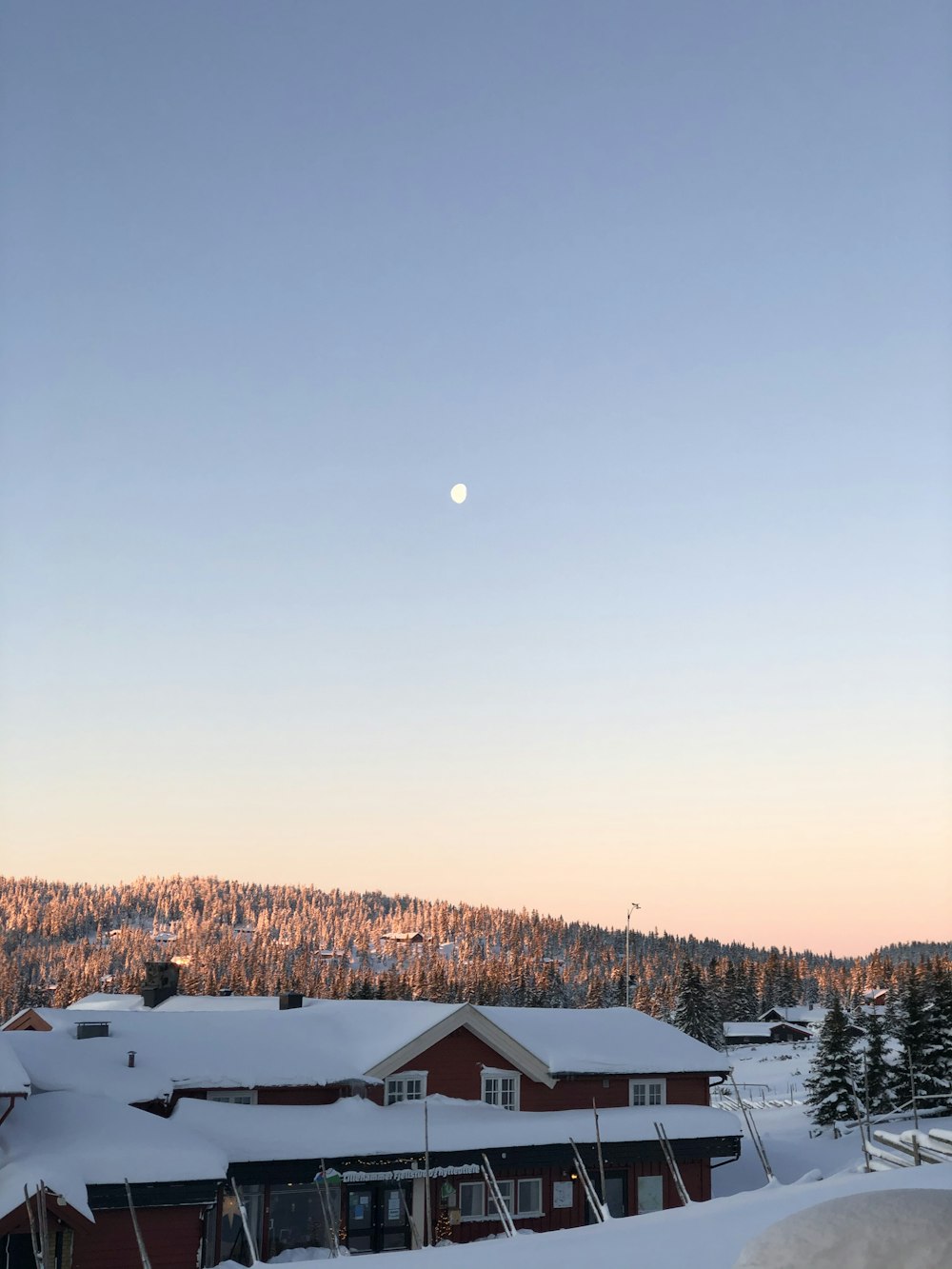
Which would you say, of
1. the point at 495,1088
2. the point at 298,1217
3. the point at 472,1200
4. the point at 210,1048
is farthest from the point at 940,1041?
the point at 210,1048

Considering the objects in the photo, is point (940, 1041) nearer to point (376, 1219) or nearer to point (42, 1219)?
point (376, 1219)

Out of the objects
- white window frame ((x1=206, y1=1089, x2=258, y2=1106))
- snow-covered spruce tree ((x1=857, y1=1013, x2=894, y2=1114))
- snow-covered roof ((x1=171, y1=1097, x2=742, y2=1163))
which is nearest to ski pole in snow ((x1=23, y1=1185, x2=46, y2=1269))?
snow-covered roof ((x1=171, y1=1097, x2=742, y2=1163))

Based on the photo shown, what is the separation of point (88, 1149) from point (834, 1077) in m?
37.6

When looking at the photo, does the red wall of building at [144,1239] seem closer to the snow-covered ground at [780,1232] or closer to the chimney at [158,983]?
the snow-covered ground at [780,1232]

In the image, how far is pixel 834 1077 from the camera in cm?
5062

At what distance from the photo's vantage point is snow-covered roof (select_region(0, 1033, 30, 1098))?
22914 millimetres

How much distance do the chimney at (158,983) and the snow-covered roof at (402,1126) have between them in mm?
18096

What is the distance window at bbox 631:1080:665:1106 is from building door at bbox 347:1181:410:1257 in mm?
8878

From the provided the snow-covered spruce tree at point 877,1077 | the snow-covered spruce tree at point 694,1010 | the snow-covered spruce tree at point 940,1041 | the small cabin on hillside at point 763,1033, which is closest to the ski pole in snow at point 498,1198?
the snow-covered spruce tree at point 877,1077

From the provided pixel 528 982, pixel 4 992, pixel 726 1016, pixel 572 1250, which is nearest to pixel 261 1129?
pixel 572 1250

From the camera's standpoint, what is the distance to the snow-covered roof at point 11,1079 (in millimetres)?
22914

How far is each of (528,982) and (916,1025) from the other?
233ft

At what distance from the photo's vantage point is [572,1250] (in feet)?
47.2

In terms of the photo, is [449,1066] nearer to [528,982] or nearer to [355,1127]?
[355,1127]
